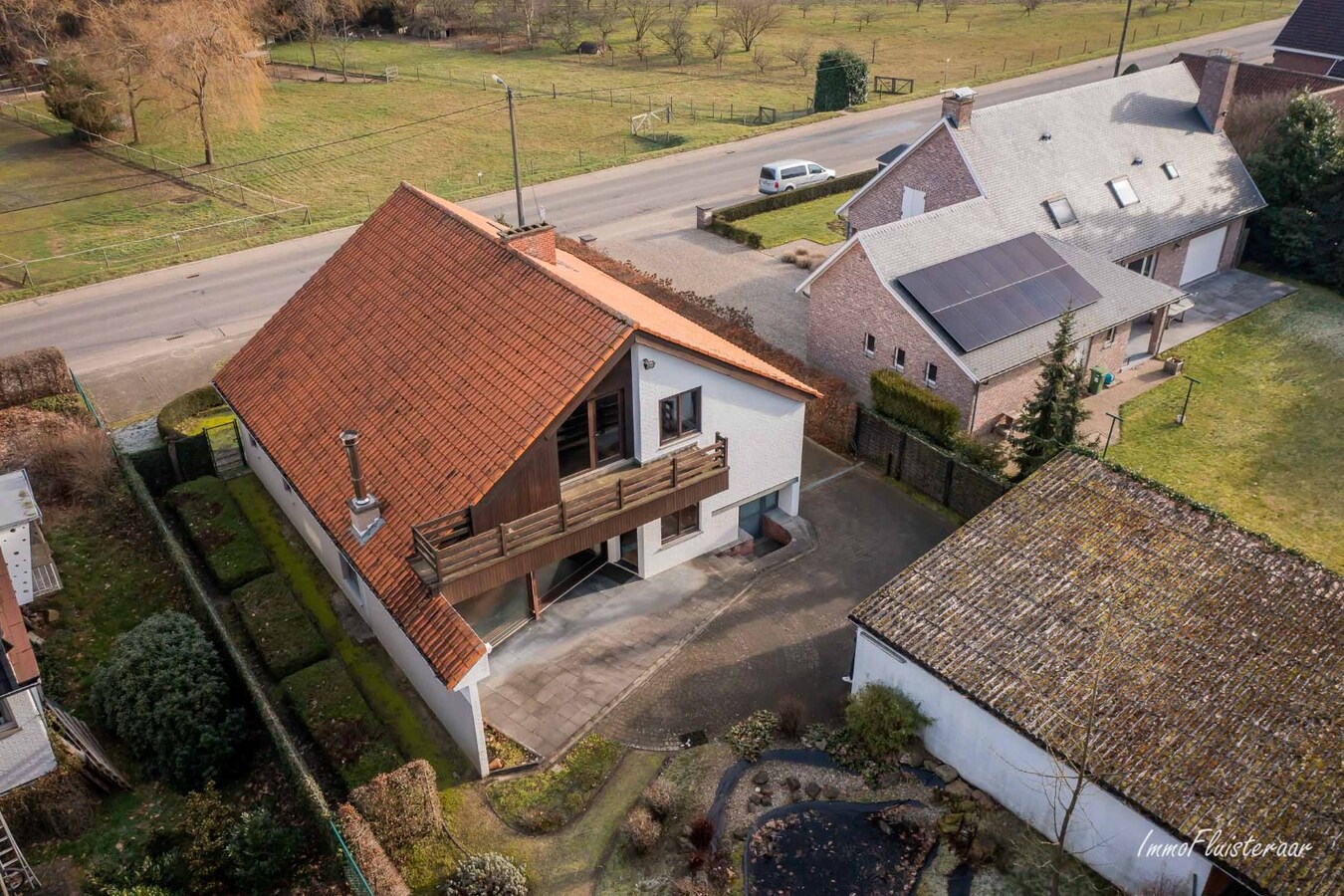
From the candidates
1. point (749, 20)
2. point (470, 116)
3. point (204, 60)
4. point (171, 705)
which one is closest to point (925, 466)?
point (171, 705)

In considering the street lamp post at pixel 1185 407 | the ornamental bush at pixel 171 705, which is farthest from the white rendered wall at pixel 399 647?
the street lamp post at pixel 1185 407

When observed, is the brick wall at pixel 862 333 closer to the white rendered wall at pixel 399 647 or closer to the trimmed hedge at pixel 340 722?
the white rendered wall at pixel 399 647

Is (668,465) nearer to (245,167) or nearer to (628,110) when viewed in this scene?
(245,167)

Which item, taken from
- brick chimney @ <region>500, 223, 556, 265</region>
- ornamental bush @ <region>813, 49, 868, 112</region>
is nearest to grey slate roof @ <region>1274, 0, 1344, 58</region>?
ornamental bush @ <region>813, 49, 868, 112</region>

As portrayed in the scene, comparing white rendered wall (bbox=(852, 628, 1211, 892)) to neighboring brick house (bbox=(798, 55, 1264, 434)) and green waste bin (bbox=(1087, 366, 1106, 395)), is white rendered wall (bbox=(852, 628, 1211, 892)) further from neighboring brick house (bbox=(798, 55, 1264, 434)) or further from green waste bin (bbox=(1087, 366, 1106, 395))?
green waste bin (bbox=(1087, 366, 1106, 395))

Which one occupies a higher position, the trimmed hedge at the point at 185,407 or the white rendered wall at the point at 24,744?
the trimmed hedge at the point at 185,407

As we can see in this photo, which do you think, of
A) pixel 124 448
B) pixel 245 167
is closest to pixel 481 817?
pixel 124 448

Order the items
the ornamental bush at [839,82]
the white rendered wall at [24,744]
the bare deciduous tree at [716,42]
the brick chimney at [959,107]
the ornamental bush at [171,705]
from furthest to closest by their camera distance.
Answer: the bare deciduous tree at [716,42]
the ornamental bush at [839,82]
the brick chimney at [959,107]
the ornamental bush at [171,705]
the white rendered wall at [24,744]
